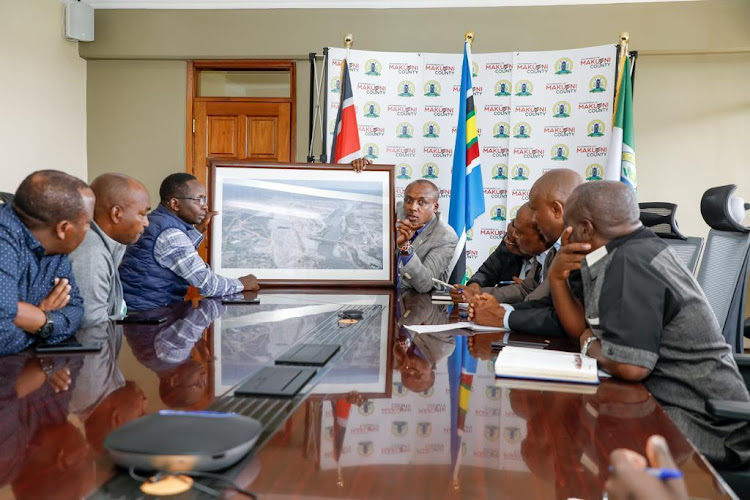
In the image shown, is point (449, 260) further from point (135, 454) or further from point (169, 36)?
point (169, 36)

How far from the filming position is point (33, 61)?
5.47 m

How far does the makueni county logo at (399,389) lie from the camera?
1206 millimetres

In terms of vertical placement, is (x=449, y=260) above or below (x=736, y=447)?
above

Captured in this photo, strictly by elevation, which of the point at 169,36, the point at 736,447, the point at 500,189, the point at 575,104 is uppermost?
the point at 169,36

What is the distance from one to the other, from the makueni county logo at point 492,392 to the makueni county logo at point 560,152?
13.1 feet

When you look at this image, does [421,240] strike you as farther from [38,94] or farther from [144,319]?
[38,94]

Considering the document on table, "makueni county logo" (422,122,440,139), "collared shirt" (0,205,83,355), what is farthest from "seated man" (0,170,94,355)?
"makueni county logo" (422,122,440,139)

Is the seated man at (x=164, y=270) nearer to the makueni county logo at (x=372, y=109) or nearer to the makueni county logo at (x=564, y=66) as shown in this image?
the makueni county logo at (x=372, y=109)

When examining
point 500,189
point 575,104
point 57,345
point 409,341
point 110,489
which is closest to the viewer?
point 110,489

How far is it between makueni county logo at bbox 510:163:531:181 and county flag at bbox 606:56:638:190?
0.70 m

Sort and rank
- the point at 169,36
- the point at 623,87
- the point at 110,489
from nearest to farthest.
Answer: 1. the point at 110,489
2. the point at 623,87
3. the point at 169,36

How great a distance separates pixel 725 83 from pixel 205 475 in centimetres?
597

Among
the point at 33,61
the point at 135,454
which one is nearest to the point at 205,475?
the point at 135,454

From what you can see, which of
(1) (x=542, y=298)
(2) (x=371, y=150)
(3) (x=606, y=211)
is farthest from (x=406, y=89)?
(3) (x=606, y=211)
